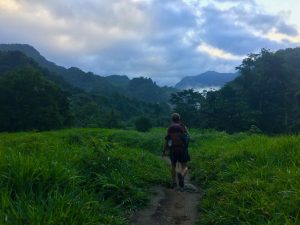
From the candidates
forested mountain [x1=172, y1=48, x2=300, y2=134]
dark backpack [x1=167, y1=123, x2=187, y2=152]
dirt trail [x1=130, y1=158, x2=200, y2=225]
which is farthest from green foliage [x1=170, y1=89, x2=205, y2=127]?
dirt trail [x1=130, y1=158, x2=200, y2=225]

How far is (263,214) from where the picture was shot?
20.9 ft

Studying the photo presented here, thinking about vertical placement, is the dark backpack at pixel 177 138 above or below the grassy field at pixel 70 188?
above

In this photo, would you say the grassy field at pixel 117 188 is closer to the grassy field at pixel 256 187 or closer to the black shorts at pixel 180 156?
the grassy field at pixel 256 187

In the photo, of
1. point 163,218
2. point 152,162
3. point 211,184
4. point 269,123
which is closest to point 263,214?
point 163,218

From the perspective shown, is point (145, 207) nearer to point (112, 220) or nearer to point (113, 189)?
point (113, 189)

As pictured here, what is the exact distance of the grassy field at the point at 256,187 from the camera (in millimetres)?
6375

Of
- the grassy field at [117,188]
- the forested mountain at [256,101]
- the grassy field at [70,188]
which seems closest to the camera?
the grassy field at [70,188]

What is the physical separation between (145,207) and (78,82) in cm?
13966

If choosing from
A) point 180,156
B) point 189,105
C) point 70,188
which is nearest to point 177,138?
point 180,156

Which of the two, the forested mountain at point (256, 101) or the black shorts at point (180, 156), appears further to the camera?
the forested mountain at point (256, 101)

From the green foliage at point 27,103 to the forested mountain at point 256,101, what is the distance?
19.2 metres

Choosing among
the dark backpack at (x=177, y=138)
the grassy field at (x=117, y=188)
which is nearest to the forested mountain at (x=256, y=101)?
the dark backpack at (x=177, y=138)

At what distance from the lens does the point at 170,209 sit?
8.65m

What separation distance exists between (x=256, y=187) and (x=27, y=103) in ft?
143
